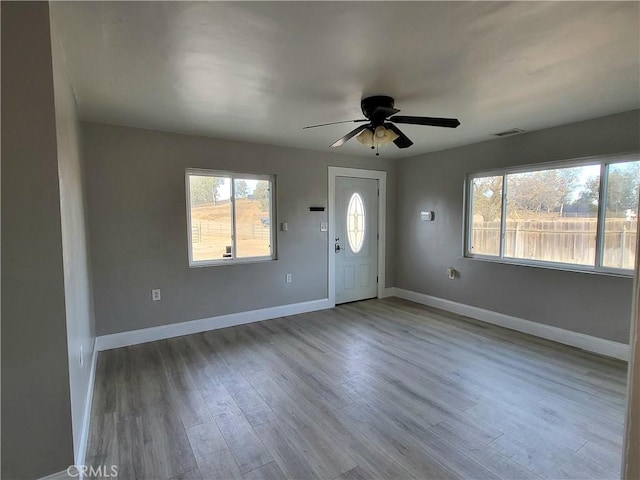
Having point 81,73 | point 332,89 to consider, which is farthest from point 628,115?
point 81,73

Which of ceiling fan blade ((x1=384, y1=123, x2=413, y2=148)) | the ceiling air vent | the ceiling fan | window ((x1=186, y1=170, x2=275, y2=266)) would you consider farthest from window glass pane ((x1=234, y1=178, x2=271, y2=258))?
the ceiling air vent

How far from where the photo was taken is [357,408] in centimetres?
242

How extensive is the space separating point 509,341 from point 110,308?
4.51 meters

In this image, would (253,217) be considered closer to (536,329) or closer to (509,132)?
(509,132)

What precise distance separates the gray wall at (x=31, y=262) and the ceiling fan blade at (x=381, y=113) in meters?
2.02

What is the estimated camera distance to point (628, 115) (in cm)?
308

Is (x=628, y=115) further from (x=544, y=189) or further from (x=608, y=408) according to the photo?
(x=608, y=408)

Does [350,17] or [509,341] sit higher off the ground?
[350,17]

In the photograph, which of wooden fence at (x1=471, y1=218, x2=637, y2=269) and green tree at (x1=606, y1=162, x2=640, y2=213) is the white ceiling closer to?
green tree at (x1=606, y1=162, x2=640, y2=213)

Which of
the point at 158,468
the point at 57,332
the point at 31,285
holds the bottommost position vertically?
the point at 158,468

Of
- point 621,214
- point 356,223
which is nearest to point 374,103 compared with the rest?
point 621,214

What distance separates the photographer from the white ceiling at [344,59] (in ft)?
5.31

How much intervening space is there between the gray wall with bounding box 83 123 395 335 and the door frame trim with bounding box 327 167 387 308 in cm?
42

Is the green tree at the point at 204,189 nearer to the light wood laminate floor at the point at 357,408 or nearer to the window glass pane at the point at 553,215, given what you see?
the light wood laminate floor at the point at 357,408
